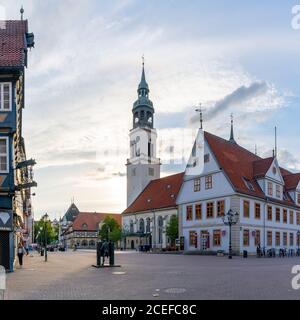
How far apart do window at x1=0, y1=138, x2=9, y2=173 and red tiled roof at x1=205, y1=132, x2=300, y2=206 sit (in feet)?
97.2

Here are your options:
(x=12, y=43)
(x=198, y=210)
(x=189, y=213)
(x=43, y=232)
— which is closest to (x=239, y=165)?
(x=198, y=210)

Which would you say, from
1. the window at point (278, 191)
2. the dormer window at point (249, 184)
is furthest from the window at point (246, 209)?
the window at point (278, 191)

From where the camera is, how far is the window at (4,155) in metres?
24.3

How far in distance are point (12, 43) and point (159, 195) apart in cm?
6120

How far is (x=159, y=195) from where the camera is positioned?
3339 inches

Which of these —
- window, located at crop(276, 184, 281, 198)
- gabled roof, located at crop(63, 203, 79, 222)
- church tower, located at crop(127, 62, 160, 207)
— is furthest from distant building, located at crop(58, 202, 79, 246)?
window, located at crop(276, 184, 281, 198)

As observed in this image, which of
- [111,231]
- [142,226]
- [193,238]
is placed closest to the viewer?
[193,238]

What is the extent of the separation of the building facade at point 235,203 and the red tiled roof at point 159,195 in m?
20.8

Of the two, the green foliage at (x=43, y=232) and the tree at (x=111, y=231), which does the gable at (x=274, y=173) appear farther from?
the tree at (x=111, y=231)

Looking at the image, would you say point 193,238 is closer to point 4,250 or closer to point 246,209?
point 246,209

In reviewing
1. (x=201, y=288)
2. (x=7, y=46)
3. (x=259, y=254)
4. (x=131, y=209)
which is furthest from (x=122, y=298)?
(x=131, y=209)

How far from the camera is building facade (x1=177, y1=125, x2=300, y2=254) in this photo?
50062 mm
